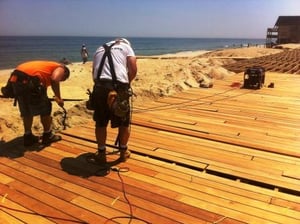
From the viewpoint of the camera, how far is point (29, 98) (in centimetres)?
389

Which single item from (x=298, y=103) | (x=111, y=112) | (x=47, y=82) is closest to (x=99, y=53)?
(x=111, y=112)

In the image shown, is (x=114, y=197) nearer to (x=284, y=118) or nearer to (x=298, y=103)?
(x=284, y=118)

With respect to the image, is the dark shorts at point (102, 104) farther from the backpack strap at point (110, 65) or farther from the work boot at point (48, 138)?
the work boot at point (48, 138)

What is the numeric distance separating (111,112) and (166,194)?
1015 mm

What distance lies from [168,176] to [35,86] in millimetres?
1864

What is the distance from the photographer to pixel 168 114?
19.0 ft

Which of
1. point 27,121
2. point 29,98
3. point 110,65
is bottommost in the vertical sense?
point 27,121

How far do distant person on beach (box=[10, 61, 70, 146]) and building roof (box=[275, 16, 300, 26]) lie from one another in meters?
60.0

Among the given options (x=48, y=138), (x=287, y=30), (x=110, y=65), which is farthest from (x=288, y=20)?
(x=110, y=65)

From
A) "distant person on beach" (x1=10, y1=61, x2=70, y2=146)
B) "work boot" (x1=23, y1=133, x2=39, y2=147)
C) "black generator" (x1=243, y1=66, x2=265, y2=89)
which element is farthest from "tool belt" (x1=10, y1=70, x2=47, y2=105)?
"black generator" (x1=243, y1=66, x2=265, y2=89)

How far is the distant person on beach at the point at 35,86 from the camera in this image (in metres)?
3.88

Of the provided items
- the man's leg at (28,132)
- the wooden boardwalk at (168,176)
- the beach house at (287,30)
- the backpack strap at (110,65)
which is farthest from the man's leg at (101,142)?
the beach house at (287,30)

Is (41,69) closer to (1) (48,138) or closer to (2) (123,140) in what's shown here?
(1) (48,138)

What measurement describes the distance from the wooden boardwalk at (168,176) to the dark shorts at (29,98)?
0.48 m
